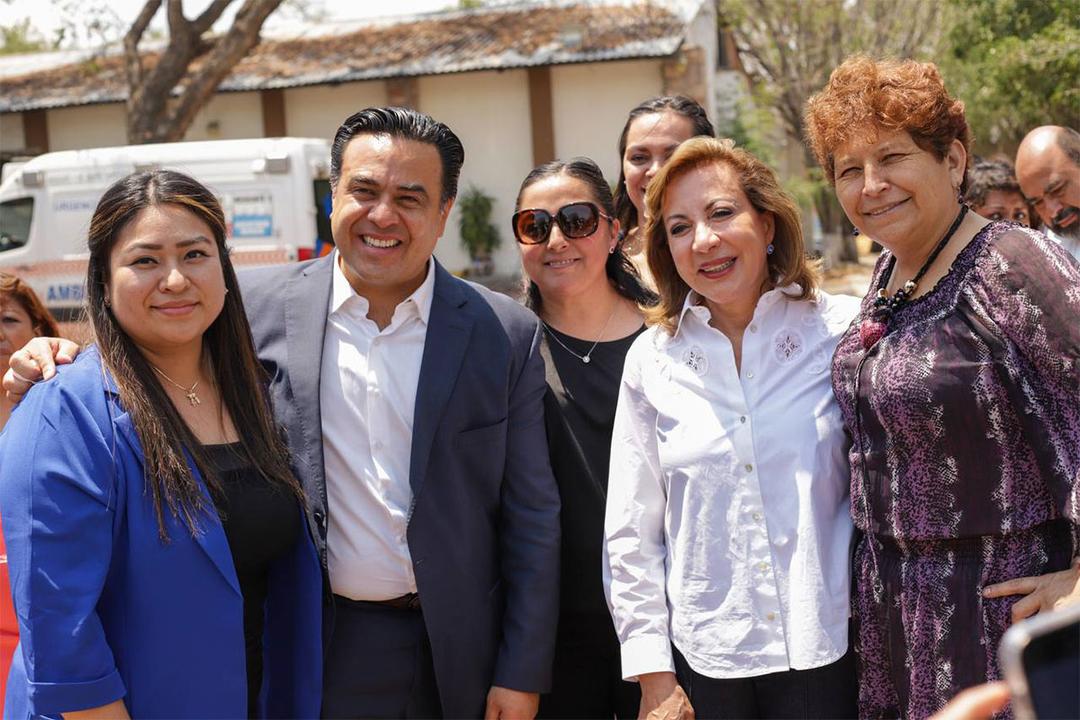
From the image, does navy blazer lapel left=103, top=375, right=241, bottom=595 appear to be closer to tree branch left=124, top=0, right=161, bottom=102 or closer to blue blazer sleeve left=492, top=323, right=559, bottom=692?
blue blazer sleeve left=492, top=323, right=559, bottom=692

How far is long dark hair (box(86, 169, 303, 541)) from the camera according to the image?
250 centimetres

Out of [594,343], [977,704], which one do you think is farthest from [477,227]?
[977,704]

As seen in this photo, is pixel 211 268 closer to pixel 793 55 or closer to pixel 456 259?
pixel 456 259

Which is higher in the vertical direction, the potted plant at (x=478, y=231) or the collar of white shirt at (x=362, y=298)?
the potted plant at (x=478, y=231)

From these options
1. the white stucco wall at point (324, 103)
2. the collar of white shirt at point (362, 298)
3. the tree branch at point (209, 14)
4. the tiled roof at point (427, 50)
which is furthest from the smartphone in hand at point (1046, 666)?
the white stucco wall at point (324, 103)

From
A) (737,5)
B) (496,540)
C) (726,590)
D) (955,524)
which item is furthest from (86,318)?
(737,5)

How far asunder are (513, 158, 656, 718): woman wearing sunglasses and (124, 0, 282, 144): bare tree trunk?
13.0 meters

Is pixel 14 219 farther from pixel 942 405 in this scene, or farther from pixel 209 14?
pixel 942 405

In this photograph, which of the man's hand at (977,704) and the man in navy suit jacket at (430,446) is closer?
the man's hand at (977,704)

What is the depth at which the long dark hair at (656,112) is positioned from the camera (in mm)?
4395

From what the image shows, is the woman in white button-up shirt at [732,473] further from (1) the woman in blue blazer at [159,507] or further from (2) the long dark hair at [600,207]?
(1) the woman in blue blazer at [159,507]

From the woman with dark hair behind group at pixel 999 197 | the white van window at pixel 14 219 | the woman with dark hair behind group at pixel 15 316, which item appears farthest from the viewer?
the white van window at pixel 14 219

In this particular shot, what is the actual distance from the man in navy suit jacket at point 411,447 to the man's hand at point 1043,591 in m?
1.25

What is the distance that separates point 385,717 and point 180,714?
0.63 meters
